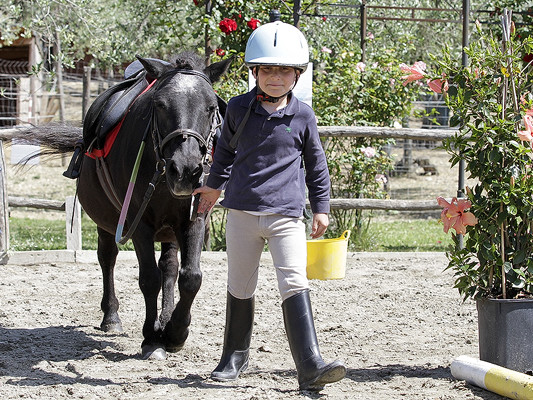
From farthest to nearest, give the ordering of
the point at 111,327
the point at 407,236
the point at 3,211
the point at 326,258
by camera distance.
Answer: the point at 407,236
the point at 3,211
the point at 326,258
the point at 111,327

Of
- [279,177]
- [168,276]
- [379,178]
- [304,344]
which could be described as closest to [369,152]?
[379,178]

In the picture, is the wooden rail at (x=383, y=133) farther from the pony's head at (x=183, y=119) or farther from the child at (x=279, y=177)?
the child at (x=279, y=177)

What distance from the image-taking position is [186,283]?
4289 millimetres

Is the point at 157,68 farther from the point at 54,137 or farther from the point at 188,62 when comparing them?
the point at 54,137

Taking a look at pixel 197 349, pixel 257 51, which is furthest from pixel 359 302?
pixel 257 51

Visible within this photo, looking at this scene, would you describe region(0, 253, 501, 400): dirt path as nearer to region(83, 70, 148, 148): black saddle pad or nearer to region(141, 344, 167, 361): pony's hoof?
region(141, 344, 167, 361): pony's hoof

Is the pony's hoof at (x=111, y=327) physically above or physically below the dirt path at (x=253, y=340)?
below

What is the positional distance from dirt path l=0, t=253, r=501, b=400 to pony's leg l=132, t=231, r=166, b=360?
4.0 inches

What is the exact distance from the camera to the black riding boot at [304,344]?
11.1ft

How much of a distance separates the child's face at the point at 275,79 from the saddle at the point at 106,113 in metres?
1.58

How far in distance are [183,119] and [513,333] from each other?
192 cm

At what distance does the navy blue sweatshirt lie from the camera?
3.48 metres

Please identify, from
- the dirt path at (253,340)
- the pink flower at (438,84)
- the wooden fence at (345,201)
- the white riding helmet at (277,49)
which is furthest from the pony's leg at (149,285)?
the wooden fence at (345,201)

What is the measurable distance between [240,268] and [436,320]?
7.02 feet
